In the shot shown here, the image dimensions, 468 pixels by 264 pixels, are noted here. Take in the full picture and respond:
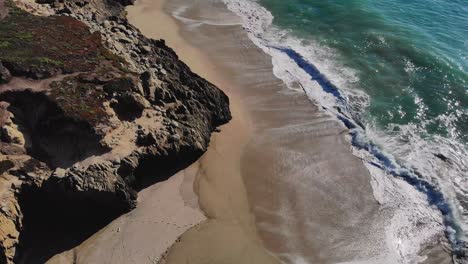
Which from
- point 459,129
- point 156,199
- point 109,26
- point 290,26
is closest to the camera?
point 156,199

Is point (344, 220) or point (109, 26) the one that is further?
point (109, 26)

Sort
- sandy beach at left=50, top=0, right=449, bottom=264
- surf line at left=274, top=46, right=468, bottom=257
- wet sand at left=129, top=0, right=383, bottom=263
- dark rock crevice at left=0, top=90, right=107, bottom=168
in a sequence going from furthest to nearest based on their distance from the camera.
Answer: surf line at left=274, top=46, right=468, bottom=257 < dark rock crevice at left=0, top=90, right=107, bottom=168 < wet sand at left=129, top=0, right=383, bottom=263 < sandy beach at left=50, top=0, right=449, bottom=264

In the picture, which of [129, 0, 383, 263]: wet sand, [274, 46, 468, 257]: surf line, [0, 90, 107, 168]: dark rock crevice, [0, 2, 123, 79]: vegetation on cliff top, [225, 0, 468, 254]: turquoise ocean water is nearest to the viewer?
[129, 0, 383, 263]: wet sand

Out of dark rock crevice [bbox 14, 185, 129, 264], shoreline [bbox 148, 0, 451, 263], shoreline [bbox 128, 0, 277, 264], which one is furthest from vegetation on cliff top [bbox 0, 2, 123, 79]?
shoreline [bbox 148, 0, 451, 263]

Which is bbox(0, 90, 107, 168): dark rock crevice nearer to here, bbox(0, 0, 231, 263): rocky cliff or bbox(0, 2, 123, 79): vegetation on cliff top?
bbox(0, 0, 231, 263): rocky cliff

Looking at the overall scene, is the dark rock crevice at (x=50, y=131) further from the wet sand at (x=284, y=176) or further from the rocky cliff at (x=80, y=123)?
the wet sand at (x=284, y=176)

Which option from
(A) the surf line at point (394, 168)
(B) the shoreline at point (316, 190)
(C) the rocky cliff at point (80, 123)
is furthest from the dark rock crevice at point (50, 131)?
(A) the surf line at point (394, 168)

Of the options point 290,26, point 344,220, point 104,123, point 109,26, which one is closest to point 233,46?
point 290,26

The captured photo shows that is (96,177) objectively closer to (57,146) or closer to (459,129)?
(57,146)
